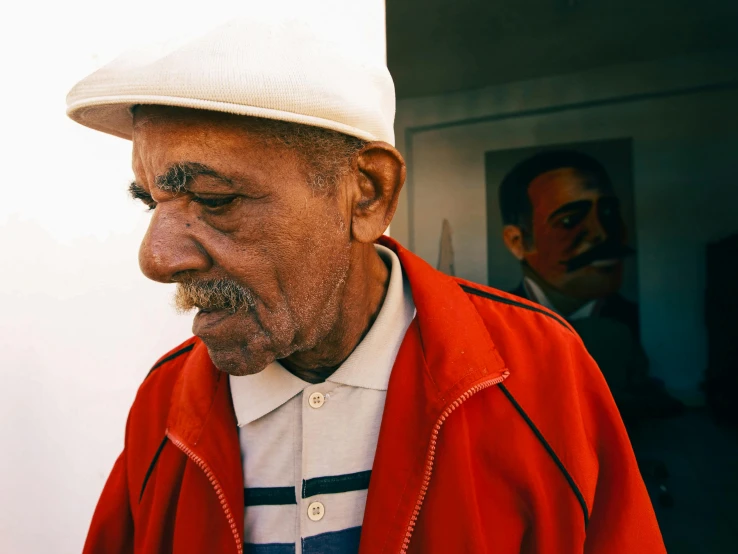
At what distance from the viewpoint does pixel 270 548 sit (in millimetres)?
1094

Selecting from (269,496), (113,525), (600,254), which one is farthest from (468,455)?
(600,254)

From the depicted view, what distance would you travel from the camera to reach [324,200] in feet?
3.30

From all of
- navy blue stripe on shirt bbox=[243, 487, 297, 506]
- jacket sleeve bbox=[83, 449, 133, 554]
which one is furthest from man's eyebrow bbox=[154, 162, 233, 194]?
jacket sleeve bbox=[83, 449, 133, 554]

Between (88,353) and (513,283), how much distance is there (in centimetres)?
228

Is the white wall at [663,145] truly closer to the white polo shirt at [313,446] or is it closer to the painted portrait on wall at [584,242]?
the painted portrait on wall at [584,242]

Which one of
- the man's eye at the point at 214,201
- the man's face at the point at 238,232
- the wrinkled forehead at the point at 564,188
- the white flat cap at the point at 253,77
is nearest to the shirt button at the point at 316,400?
the man's face at the point at 238,232

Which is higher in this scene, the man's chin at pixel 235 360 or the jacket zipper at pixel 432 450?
the man's chin at pixel 235 360

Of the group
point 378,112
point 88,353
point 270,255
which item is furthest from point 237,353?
point 88,353

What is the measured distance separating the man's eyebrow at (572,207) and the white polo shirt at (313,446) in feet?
6.64

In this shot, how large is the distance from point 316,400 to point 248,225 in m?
0.45

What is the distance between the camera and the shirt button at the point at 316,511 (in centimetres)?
105

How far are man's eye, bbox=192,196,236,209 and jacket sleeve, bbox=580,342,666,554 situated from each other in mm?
878

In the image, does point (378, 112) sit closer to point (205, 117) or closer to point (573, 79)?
point (205, 117)

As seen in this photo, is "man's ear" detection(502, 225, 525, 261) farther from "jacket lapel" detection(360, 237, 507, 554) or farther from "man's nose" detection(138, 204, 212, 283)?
"man's nose" detection(138, 204, 212, 283)
